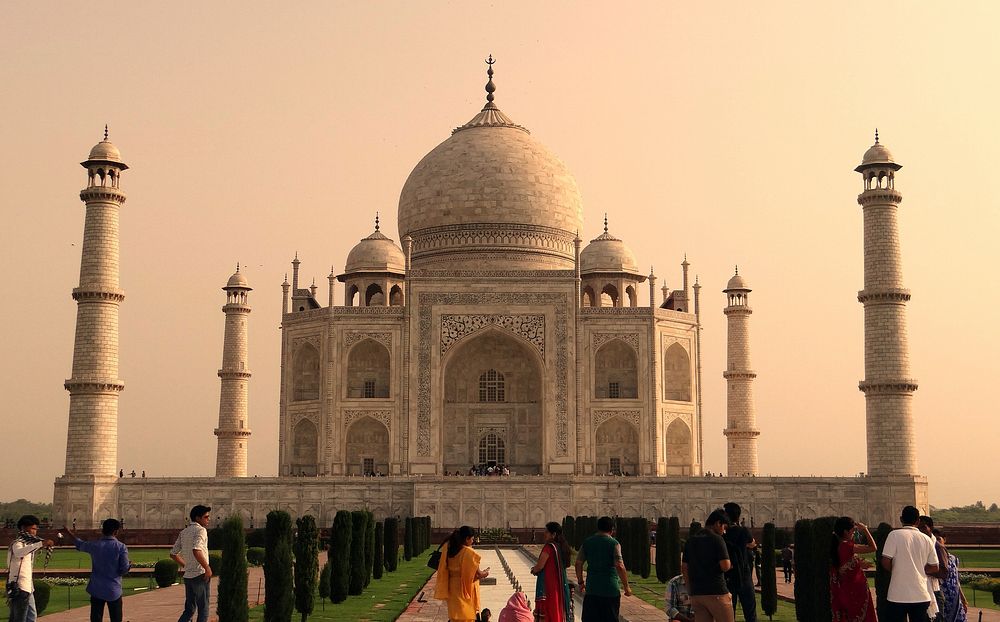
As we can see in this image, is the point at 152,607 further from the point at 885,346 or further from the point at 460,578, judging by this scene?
the point at 885,346

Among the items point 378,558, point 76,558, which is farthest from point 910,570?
point 76,558

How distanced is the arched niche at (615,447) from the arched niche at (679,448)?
1.17 m

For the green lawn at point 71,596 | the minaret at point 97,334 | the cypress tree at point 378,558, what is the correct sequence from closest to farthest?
the green lawn at point 71,596 < the cypress tree at point 378,558 < the minaret at point 97,334

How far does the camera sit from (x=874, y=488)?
29062 millimetres

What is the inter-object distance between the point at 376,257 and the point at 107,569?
2697 centimetres

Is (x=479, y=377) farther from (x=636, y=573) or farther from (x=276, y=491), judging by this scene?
(x=636, y=573)

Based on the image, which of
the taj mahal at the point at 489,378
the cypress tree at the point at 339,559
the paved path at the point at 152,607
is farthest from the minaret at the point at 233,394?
the cypress tree at the point at 339,559

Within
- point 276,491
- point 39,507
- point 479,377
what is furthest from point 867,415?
point 39,507

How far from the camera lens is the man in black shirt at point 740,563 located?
991cm

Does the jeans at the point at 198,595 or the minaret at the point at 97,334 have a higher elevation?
the minaret at the point at 97,334

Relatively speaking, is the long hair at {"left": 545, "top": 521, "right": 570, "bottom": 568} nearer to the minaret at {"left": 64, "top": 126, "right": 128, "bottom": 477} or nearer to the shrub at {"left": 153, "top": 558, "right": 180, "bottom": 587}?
the shrub at {"left": 153, "top": 558, "right": 180, "bottom": 587}

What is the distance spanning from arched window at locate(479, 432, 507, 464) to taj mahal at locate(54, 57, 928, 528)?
0.17 ft

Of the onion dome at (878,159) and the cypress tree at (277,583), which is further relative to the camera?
the onion dome at (878,159)

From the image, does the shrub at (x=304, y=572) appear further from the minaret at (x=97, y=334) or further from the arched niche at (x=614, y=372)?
the arched niche at (x=614, y=372)
